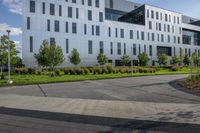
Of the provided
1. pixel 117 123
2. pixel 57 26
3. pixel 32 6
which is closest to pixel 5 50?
pixel 32 6

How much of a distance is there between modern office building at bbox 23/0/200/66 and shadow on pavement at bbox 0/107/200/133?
47398mm

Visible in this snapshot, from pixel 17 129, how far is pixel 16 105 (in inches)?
152

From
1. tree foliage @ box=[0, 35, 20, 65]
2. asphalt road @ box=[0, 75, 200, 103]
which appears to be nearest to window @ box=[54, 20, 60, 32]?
tree foliage @ box=[0, 35, 20, 65]

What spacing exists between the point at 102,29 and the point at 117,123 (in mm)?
58818

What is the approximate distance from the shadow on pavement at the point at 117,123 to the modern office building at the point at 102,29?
47.4m

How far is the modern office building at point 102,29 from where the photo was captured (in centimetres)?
5459

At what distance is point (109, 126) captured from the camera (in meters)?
6.53

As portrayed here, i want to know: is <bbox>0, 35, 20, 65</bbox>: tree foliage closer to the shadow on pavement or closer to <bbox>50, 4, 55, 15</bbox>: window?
<bbox>50, 4, 55, 15</bbox>: window

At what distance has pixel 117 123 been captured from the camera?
22.4 ft

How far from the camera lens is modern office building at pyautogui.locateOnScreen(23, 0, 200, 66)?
5459 centimetres

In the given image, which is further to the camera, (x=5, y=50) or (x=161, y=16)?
(x=161, y=16)

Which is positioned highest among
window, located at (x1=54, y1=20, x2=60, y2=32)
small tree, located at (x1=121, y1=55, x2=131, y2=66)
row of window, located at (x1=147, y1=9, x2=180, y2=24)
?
row of window, located at (x1=147, y1=9, x2=180, y2=24)

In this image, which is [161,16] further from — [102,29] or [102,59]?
[102,59]

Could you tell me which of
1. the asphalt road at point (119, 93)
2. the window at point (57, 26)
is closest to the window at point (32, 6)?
the window at point (57, 26)
